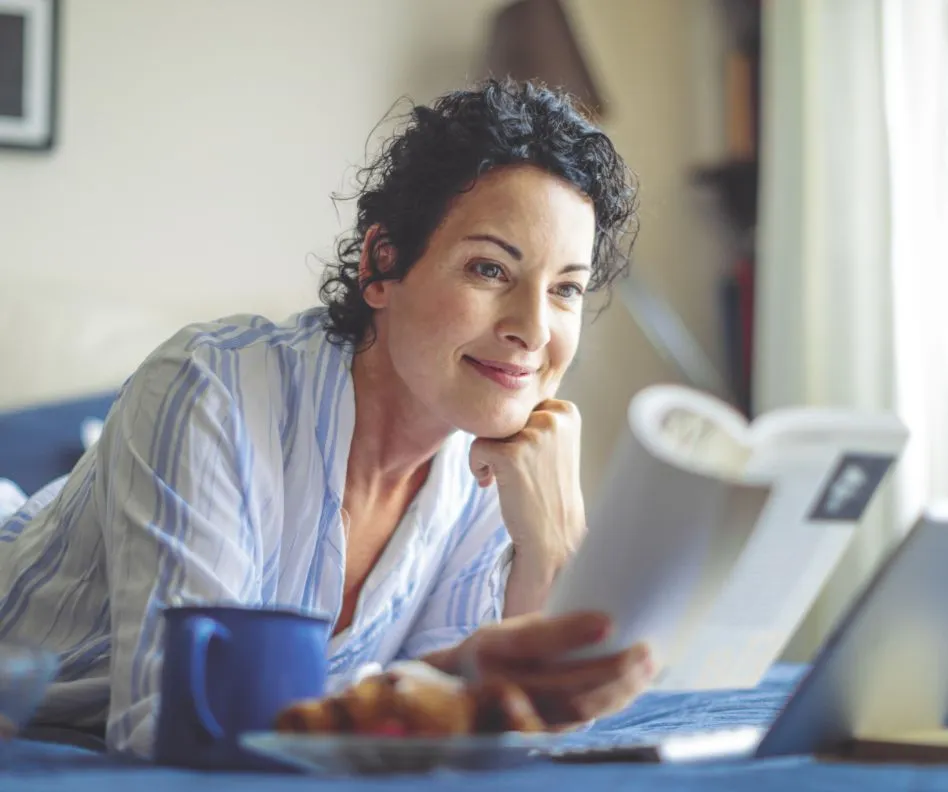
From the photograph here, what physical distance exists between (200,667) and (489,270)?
0.64 m

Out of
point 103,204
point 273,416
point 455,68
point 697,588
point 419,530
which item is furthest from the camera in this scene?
point 455,68

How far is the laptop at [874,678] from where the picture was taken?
0.68 metres

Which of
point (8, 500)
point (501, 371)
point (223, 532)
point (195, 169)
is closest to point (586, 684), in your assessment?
point (223, 532)

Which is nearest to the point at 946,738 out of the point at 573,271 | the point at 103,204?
the point at 573,271

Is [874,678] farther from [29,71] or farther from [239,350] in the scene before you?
[29,71]

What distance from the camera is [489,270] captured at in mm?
1273

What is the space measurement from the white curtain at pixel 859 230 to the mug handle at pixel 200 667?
2.20 meters

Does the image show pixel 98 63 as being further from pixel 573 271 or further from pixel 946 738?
pixel 946 738

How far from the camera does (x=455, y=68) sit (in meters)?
3.10

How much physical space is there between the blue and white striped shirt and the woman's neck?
39mm

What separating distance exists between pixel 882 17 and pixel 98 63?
167cm

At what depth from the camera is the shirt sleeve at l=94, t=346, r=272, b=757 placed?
0.92 metres

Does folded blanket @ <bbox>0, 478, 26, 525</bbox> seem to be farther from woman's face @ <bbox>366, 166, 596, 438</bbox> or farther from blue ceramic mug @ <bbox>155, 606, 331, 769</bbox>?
blue ceramic mug @ <bbox>155, 606, 331, 769</bbox>

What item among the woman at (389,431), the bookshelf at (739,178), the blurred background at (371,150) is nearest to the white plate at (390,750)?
the woman at (389,431)
